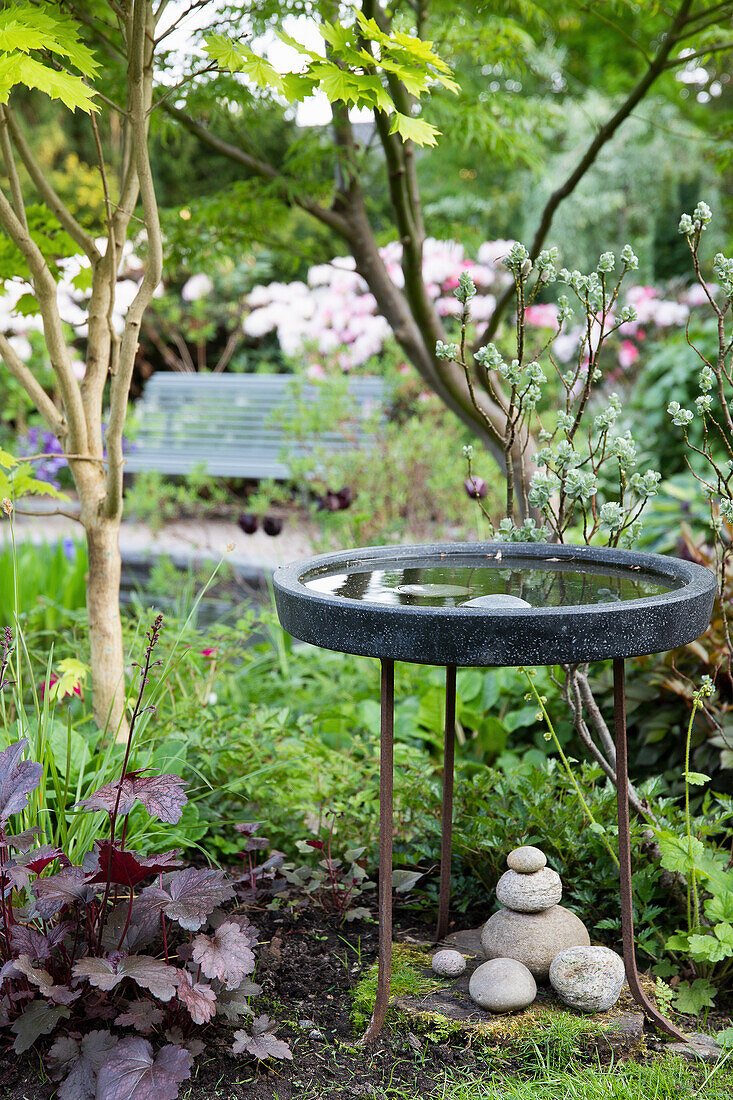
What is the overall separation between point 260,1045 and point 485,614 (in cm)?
89

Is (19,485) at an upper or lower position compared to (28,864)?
upper

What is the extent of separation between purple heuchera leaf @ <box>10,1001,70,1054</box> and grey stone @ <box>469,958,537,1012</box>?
808 mm

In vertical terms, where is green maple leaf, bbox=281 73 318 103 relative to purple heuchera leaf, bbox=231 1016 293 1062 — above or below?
above

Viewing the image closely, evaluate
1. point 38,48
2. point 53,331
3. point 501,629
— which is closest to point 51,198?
point 53,331

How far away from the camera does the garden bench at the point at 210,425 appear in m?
8.24

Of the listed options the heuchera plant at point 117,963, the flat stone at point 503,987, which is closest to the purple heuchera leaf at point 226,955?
the heuchera plant at point 117,963

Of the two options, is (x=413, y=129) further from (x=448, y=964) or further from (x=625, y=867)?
(x=448, y=964)

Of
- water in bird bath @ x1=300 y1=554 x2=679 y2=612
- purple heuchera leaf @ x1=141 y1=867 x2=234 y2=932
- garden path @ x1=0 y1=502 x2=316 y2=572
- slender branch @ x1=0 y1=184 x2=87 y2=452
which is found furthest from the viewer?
garden path @ x1=0 y1=502 x2=316 y2=572

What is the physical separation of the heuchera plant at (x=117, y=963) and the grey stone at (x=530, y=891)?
0.57m

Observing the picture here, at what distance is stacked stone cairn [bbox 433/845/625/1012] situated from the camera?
1.76 metres

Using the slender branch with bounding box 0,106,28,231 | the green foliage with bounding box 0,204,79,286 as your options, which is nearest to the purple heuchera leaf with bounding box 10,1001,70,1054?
the slender branch with bounding box 0,106,28,231

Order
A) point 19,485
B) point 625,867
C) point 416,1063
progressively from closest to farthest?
point 416,1063 < point 625,867 < point 19,485

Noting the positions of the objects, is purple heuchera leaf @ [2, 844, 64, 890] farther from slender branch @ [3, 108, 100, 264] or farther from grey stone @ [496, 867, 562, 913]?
slender branch @ [3, 108, 100, 264]

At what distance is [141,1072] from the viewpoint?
1.42 meters
